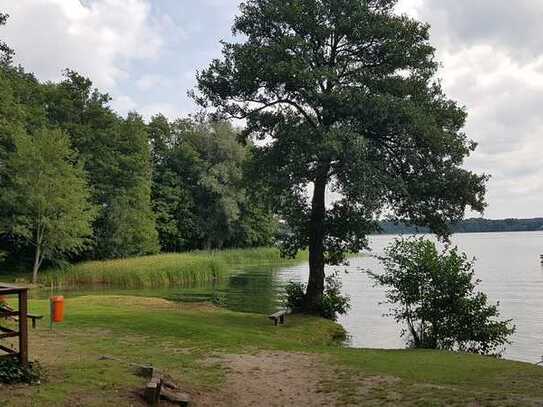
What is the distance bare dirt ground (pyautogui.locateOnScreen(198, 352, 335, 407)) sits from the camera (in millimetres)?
10398

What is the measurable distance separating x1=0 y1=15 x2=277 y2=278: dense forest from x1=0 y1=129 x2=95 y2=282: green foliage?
77 mm

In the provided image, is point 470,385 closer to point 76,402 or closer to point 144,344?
point 76,402

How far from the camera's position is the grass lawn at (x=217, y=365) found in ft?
31.7

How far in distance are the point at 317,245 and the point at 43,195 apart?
1029 inches

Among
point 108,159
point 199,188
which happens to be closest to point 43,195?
point 108,159

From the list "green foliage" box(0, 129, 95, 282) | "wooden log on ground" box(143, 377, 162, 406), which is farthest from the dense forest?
"wooden log on ground" box(143, 377, 162, 406)

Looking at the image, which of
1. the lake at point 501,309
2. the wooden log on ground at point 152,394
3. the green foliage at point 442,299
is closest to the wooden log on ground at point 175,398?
the wooden log on ground at point 152,394

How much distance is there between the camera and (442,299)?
729 inches

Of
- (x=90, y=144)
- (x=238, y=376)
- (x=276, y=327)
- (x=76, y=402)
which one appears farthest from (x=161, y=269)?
(x=76, y=402)

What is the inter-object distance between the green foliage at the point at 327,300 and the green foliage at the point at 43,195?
2373cm

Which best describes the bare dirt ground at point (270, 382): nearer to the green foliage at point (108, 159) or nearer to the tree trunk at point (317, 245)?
the tree trunk at point (317, 245)

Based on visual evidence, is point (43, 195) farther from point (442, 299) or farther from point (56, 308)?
point (442, 299)

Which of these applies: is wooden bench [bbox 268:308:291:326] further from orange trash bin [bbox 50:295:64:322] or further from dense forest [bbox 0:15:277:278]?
orange trash bin [bbox 50:295:64:322]

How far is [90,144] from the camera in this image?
51.7 metres
